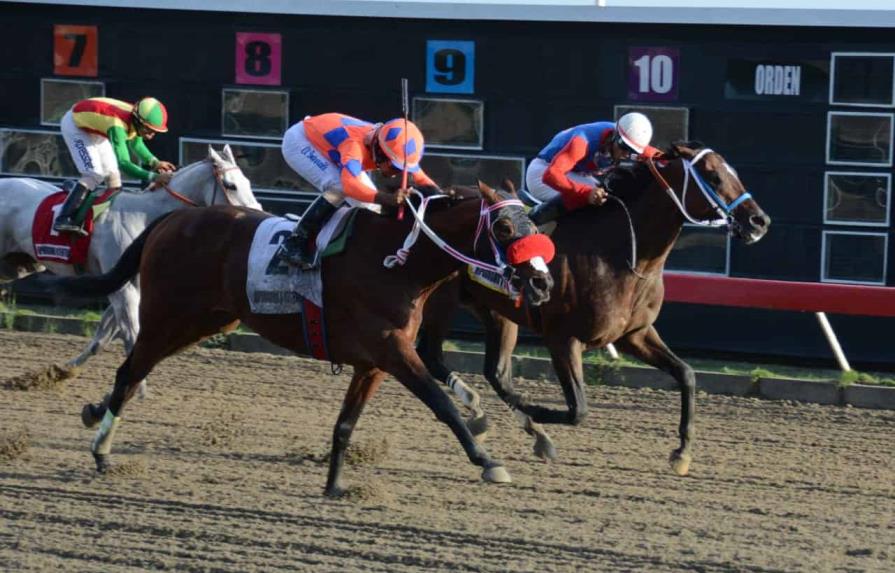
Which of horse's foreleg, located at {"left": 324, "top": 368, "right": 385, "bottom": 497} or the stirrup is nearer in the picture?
horse's foreleg, located at {"left": 324, "top": 368, "right": 385, "bottom": 497}

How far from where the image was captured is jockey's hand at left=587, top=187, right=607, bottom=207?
718 cm

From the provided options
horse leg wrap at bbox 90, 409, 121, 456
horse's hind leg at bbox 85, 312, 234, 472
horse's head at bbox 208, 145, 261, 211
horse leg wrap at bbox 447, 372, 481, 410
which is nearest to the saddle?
horse's head at bbox 208, 145, 261, 211

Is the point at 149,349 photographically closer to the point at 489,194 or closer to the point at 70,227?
the point at 489,194

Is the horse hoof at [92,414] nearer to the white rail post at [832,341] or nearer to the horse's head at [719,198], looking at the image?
the horse's head at [719,198]

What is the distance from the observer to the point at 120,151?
347 inches

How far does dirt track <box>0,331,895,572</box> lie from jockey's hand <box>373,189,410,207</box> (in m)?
1.22

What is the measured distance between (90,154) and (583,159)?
306 centimetres

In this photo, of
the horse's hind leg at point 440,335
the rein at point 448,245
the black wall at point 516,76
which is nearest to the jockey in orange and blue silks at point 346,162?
the rein at point 448,245

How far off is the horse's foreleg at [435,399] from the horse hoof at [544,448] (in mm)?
1253

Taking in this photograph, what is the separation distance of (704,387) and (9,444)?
4.24m

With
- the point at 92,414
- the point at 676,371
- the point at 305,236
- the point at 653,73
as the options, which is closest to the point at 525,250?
the point at 305,236

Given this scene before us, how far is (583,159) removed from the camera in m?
7.64

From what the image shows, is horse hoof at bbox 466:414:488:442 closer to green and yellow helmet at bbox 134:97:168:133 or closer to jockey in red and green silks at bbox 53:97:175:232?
jockey in red and green silks at bbox 53:97:175:232

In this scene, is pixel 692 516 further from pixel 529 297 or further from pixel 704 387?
pixel 704 387
